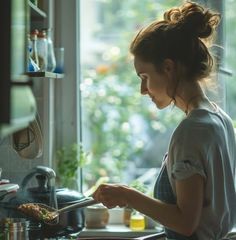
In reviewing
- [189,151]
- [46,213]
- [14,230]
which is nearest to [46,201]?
[46,213]

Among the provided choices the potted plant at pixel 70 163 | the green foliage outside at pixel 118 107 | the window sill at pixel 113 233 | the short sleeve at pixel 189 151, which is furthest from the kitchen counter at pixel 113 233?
the short sleeve at pixel 189 151

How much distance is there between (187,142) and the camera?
1.64 metres

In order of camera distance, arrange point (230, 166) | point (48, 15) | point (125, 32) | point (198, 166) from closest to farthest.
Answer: point (198, 166)
point (230, 166)
point (48, 15)
point (125, 32)

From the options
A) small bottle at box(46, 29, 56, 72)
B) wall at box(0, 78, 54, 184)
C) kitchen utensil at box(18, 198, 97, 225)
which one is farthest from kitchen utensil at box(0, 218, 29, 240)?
small bottle at box(46, 29, 56, 72)

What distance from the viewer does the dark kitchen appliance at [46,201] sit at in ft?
6.56

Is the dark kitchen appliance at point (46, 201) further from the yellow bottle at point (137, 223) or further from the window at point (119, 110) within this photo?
the window at point (119, 110)

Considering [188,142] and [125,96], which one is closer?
[188,142]

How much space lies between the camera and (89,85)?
2678 millimetres

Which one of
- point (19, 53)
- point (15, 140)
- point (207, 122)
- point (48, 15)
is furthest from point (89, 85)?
point (19, 53)

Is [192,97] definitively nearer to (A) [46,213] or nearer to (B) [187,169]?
(B) [187,169]

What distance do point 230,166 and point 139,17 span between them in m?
1.44

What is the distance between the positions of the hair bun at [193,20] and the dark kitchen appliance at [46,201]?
684mm

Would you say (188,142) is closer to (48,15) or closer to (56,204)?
(56,204)

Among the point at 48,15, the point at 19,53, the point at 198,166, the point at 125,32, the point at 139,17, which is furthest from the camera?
the point at 125,32
